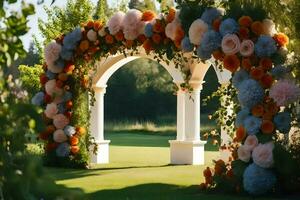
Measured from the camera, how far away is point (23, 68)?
17.5m

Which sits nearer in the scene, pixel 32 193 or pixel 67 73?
pixel 32 193

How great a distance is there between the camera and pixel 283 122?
8.58 metres

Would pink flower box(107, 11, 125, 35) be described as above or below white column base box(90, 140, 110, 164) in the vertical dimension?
above

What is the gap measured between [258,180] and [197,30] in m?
2.46

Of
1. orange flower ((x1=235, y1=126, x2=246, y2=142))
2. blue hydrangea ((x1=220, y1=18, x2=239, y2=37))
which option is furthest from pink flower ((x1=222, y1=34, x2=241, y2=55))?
orange flower ((x1=235, y1=126, x2=246, y2=142))

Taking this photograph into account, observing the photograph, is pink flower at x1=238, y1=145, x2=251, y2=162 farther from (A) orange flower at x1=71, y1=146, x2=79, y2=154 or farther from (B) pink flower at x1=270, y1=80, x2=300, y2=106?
(A) orange flower at x1=71, y1=146, x2=79, y2=154

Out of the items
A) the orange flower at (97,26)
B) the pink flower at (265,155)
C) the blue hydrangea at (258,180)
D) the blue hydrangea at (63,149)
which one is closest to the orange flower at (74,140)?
the blue hydrangea at (63,149)

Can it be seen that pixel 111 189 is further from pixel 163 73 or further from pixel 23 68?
pixel 163 73

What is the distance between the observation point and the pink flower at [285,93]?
8.38 meters

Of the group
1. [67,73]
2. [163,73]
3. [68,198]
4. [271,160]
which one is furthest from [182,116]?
[163,73]

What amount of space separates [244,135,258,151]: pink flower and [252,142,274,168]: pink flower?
0.64 ft

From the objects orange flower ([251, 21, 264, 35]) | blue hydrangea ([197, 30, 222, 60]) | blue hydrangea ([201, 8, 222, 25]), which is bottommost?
blue hydrangea ([197, 30, 222, 60])

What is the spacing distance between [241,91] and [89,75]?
5685 mm

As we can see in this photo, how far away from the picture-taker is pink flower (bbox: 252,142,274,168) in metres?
8.41
